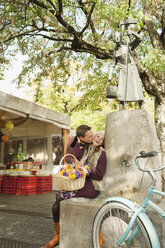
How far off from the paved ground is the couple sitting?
0.70 meters

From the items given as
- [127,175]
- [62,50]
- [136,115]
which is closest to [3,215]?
[127,175]

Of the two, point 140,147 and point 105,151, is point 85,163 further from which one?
point 140,147

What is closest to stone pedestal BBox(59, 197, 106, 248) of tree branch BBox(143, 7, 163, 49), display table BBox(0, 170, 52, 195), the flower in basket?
the flower in basket

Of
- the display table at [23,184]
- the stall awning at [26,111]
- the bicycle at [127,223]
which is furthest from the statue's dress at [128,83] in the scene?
the display table at [23,184]

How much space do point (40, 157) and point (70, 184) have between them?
985 centimetres

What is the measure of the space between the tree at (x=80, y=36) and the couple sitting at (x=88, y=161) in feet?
15.1

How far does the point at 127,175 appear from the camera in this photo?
10.6 feet

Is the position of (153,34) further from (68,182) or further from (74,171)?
(68,182)

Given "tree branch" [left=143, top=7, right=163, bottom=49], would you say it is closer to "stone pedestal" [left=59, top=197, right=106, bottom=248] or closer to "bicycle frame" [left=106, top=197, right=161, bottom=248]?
"stone pedestal" [left=59, top=197, right=106, bottom=248]

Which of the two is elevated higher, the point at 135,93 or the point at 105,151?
the point at 135,93

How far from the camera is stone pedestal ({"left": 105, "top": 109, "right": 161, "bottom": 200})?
3.17m

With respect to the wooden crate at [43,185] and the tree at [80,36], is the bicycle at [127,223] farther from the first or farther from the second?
the wooden crate at [43,185]

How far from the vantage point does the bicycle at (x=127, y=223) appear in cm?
216

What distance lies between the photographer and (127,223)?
2.49 metres
